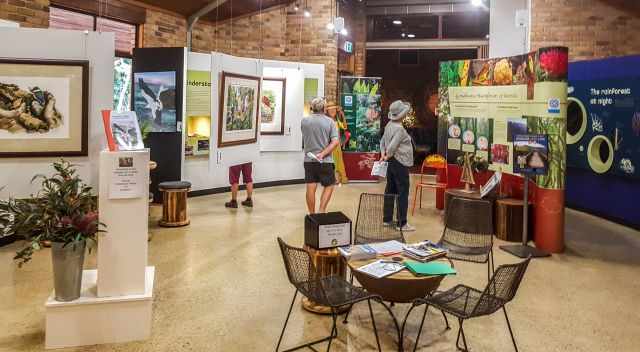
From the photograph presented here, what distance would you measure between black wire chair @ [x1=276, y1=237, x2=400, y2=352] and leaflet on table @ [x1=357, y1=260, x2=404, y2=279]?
0.12 meters

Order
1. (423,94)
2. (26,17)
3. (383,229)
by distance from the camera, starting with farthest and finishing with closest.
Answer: (423,94)
(26,17)
(383,229)

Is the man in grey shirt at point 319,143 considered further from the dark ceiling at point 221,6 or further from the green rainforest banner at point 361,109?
the green rainforest banner at point 361,109

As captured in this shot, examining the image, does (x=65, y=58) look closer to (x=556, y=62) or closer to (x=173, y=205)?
(x=173, y=205)

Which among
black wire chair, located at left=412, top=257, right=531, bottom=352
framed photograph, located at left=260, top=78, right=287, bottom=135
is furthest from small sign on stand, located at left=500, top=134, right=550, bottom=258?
framed photograph, located at left=260, top=78, right=287, bottom=135

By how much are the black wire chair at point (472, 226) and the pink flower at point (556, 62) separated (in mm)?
1908

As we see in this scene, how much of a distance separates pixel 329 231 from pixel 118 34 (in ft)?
20.4

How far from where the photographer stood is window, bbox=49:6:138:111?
291 inches

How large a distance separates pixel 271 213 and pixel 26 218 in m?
4.47

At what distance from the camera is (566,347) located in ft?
11.2

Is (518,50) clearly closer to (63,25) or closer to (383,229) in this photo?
(383,229)

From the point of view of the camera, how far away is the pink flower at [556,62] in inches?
211

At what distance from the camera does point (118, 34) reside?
8305 millimetres

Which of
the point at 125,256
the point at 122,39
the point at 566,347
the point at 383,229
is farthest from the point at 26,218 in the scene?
the point at 122,39

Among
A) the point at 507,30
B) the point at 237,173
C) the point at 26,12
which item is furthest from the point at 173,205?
the point at 507,30
